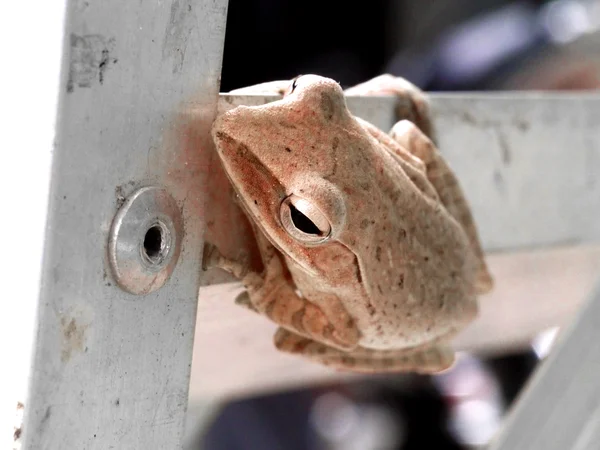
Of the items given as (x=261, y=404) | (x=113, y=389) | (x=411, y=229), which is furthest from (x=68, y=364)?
(x=261, y=404)

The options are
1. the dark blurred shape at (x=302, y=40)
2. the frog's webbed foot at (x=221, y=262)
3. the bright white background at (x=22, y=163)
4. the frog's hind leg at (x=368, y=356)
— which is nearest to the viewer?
the bright white background at (x=22, y=163)

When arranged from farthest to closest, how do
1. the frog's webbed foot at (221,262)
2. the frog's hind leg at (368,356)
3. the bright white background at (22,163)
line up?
the frog's hind leg at (368,356) < the frog's webbed foot at (221,262) < the bright white background at (22,163)

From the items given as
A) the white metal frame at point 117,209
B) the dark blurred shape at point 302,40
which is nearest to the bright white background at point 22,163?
the white metal frame at point 117,209

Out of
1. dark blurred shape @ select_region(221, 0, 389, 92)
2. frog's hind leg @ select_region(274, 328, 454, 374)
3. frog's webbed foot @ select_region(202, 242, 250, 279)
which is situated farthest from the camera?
dark blurred shape @ select_region(221, 0, 389, 92)

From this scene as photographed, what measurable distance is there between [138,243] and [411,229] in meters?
0.34

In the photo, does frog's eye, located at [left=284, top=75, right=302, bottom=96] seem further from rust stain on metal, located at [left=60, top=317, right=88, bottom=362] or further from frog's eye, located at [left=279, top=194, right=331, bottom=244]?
rust stain on metal, located at [left=60, top=317, right=88, bottom=362]

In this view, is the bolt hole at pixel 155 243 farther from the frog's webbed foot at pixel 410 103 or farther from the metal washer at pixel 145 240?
the frog's webbed foot at pixel 410 103

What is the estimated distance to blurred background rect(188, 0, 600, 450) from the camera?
2.07 m

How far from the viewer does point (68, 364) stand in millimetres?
351

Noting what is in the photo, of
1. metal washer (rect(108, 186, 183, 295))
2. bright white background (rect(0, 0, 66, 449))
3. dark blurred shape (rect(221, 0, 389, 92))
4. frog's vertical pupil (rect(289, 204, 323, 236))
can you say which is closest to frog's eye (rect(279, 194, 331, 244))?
frog's vertical pupil (rect(289, 204, 323, 236))

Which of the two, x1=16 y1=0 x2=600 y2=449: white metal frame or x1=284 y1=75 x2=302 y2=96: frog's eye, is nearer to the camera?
x1=16 y1=0 x2=600 y2=449: white metal frame

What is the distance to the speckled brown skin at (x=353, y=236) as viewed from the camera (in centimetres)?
54

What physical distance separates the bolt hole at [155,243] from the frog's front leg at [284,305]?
0.12m

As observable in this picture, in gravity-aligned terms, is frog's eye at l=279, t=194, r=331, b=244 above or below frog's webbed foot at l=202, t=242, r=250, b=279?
above
